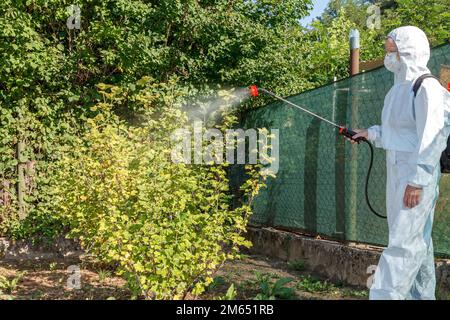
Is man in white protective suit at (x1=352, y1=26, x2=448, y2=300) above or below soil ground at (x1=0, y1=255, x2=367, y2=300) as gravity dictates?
above

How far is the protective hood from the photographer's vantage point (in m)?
3.95

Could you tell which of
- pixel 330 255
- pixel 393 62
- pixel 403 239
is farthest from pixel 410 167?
pixel 330 255

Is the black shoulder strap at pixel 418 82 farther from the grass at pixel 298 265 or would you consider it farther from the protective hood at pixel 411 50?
the grass at pixel 298 265

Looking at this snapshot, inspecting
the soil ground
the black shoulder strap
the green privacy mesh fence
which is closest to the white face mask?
the black shoulder strap

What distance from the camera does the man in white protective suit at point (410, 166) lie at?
3.74m

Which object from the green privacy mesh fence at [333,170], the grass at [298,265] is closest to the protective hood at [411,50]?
the green privacy mesh fence at [333,170]

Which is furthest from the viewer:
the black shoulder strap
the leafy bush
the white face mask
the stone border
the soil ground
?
the stone border

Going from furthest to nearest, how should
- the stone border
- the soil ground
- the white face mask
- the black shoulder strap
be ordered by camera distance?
the stone border, the soil ground, the white face mask, the black shoulder strap

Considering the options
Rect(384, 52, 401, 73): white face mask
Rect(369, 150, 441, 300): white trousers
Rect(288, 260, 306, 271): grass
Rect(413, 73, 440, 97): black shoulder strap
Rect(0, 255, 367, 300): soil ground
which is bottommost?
Rect(0, 255, 367, 300): soil ground

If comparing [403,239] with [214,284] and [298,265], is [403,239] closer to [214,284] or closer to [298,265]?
[214,284]

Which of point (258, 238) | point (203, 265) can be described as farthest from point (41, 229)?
point (203, 265)

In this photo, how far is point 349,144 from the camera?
20.7ft

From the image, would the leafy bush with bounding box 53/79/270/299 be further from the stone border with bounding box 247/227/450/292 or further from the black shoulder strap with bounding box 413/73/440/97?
the black shoulder strap with bounding box 413/73/440/97

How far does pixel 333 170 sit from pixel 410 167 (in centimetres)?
281
